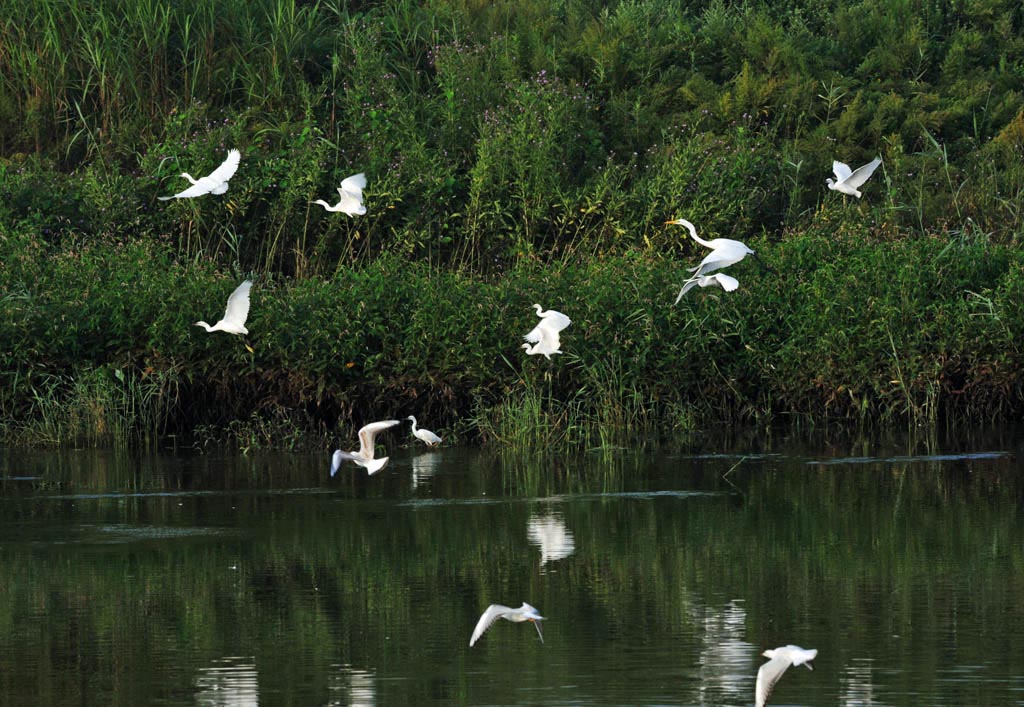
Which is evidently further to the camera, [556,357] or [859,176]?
[859,176]

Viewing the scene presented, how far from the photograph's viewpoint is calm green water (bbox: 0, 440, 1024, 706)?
24.9 feet

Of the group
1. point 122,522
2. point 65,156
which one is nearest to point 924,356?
point 122,522

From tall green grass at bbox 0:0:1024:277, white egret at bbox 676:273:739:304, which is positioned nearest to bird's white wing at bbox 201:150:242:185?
tall green grass at bbox 0:0:1024:277

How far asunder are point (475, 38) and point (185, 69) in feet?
11.1

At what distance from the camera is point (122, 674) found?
25.6 feet

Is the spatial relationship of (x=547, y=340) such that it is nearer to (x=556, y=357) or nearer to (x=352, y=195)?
(x=556, y=357)

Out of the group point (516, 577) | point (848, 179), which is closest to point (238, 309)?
point (516, 577)

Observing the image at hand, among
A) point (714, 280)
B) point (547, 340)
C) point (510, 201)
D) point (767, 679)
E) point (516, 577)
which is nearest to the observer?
point (767, 679)

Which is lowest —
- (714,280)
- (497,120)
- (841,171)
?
(714,280)

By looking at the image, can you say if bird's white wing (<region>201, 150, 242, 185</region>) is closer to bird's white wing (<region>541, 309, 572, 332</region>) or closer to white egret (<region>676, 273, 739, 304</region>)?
bird's white wing (<region>541, 309, 572, 332</region>)

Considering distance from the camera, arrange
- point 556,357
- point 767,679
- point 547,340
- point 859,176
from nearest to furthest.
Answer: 1. point 767,679
2. point 547,340
3. point 556,357
4. point 859,176

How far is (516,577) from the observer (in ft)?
32.1

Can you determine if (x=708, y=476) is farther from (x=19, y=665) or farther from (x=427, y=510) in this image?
(x=19, y=665)

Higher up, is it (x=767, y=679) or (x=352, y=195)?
(x=352, y=195)
